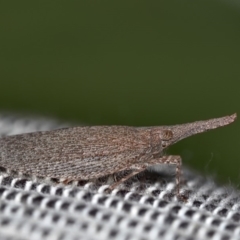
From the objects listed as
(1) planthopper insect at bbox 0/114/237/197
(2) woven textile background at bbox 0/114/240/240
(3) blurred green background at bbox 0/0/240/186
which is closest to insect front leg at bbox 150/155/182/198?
(1) planthopper insect at bbox 0/114/237/197

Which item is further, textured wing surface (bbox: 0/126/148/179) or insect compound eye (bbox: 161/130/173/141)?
insect compound eye (bbox: 161/130/173/141)

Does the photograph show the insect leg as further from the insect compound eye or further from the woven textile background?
the insect compound eye

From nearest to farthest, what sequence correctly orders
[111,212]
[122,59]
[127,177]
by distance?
[111,212] < [127,177] < [122,59]

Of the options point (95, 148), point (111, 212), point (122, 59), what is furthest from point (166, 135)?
point (122, 59)

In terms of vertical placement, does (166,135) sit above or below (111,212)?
above

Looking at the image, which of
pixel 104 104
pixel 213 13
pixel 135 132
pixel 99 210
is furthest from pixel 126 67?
pixel 99 210

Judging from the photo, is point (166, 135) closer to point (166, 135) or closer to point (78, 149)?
point (166, 135)

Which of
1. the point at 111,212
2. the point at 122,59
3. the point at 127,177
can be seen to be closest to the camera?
the point at 111,212

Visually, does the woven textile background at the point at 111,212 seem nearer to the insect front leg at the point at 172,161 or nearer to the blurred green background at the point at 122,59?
the insect front leg at the point at 172,161
